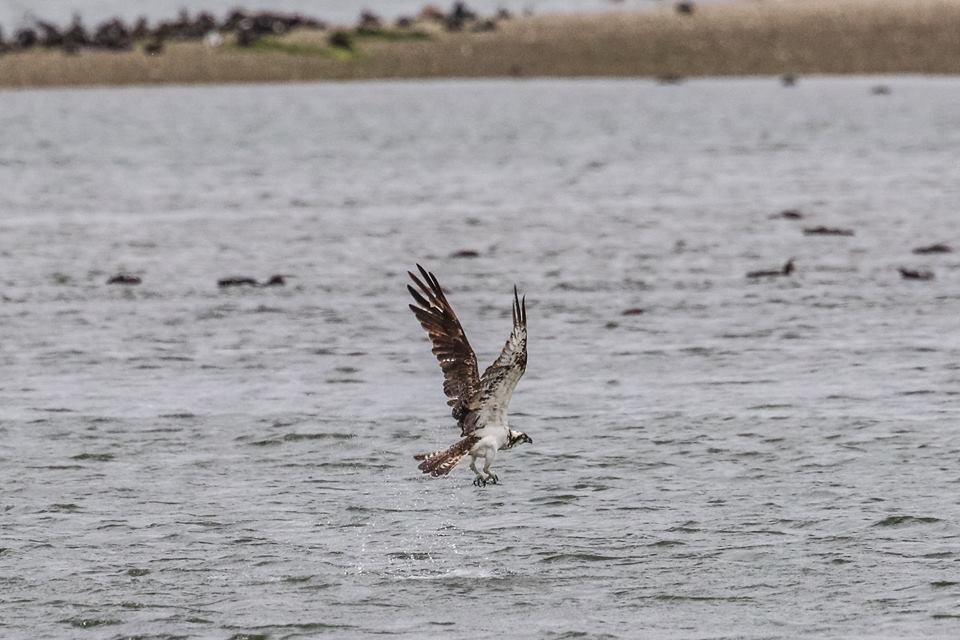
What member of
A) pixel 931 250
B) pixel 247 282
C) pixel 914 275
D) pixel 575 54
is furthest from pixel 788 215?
pixel 575 54

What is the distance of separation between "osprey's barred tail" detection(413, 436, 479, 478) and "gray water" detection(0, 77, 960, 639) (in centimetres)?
86

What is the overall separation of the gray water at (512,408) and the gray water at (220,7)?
52831 millimetres

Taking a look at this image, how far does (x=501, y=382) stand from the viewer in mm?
13031

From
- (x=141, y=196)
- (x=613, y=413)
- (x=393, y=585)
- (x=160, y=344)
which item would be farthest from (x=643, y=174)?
(x=393, y=585)

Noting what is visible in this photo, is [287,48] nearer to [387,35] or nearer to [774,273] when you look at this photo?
[387,35]

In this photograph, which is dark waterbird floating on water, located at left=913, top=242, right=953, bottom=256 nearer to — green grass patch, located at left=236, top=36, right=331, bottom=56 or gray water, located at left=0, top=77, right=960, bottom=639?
gray water, located at left=0, top=77, right=960, bottom=639

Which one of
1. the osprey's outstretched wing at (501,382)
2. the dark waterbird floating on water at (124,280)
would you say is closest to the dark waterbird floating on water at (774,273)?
the dark waterbird floating on water at (124,280)

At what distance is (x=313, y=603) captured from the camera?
42.2 ft

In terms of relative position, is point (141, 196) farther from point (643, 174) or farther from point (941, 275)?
point (941, 275)

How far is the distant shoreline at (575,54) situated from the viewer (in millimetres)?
68375

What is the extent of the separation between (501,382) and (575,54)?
189 feet

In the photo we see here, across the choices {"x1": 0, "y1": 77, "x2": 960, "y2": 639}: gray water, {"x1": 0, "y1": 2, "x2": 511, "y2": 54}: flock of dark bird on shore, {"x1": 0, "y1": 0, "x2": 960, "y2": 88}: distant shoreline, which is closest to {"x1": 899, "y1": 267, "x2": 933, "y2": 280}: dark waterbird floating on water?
{"x1": 0, "y1": 77, "x2": 960, "y2": 639}: gray water

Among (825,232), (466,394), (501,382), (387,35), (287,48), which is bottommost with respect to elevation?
(825,232)

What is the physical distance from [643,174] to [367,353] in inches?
941
